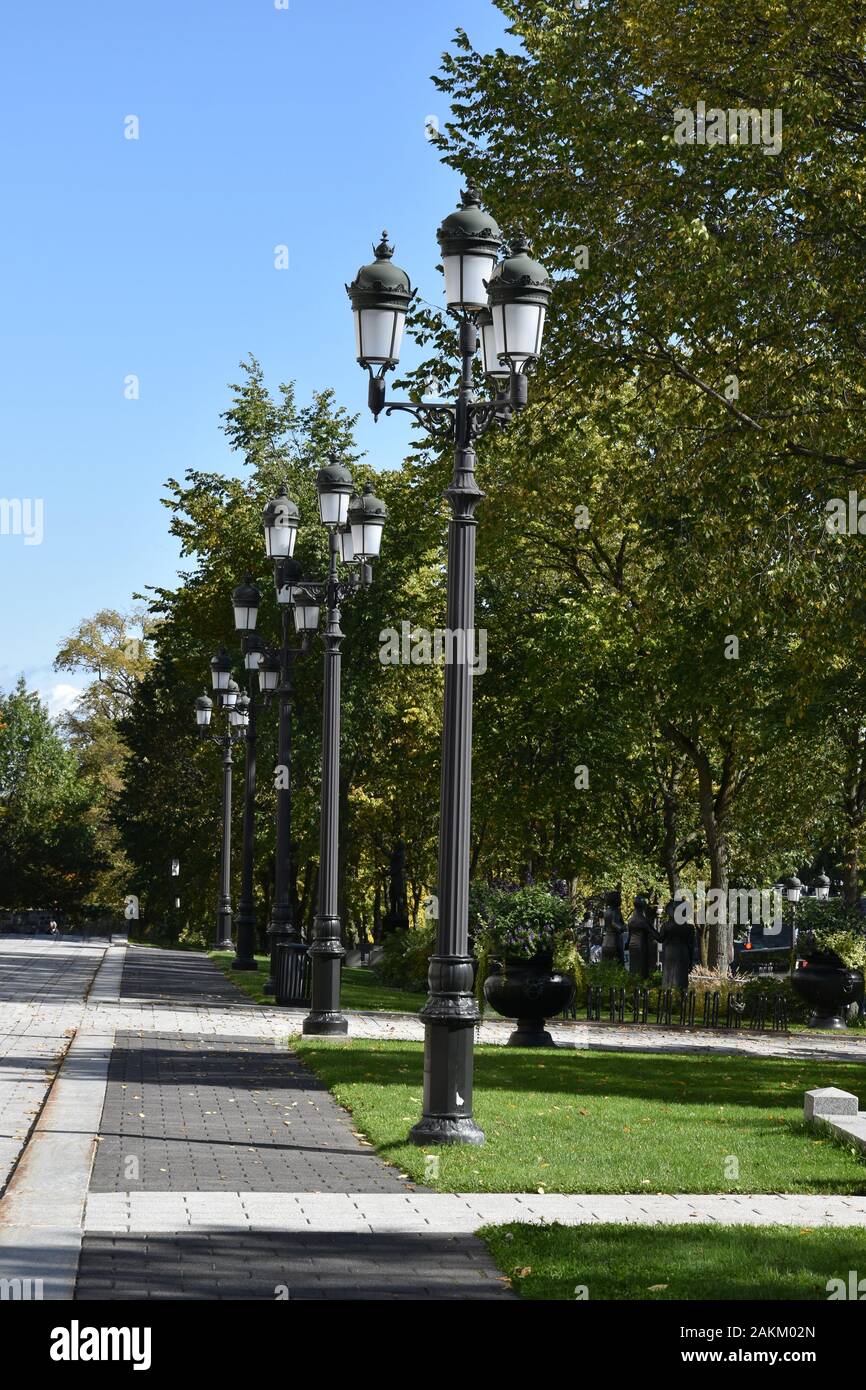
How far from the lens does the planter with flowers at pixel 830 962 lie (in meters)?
26.3

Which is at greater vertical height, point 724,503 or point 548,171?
point 548,171

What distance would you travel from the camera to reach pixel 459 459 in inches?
473

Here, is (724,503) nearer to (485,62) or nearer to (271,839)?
(485,62)

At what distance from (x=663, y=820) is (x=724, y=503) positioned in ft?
87.1

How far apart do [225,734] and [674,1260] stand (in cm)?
3236

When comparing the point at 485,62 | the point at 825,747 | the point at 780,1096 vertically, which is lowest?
the point at 780,1096

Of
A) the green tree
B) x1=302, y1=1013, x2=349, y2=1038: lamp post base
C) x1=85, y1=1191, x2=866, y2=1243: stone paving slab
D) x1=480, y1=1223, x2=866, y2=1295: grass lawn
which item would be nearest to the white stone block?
x1=85, y1=1191, x2=866, y2=1243: stone paving slab

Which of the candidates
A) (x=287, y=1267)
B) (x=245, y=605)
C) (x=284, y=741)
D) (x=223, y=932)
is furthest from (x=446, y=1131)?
(x=223, y=932)

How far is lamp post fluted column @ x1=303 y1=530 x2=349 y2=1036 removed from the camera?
18.2 meters

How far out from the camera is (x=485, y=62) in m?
22.2

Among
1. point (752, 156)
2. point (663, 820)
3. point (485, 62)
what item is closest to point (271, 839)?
point (663, 820)

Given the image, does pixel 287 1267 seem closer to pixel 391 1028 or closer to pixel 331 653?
pixel 331 653

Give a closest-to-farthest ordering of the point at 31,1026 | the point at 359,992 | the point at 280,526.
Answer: the point at 31,1026 → the point at 280,526 → the point at 359,992
